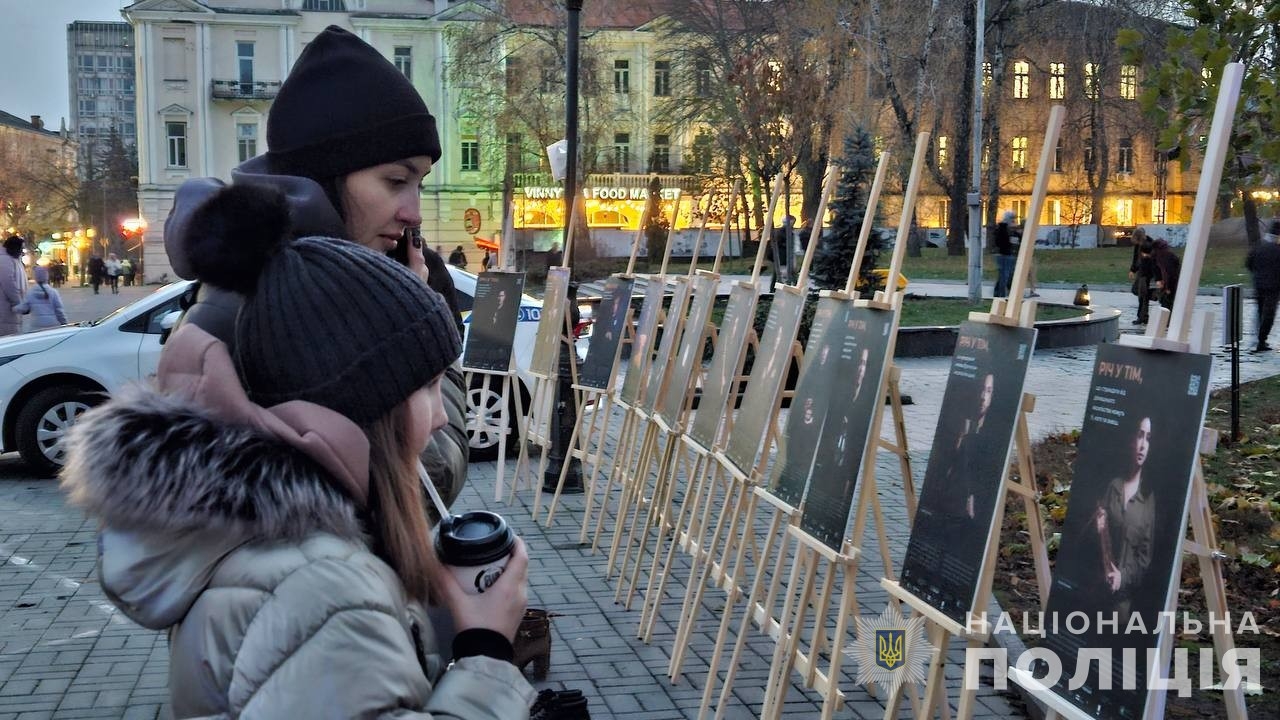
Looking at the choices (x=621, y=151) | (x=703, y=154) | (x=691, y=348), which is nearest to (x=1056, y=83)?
(x=703, y=154)

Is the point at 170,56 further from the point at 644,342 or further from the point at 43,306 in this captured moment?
the point at 644,342

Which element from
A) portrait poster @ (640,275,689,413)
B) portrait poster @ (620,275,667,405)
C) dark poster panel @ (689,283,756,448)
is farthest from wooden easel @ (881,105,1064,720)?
portrait poster @ (620,275,667,405)

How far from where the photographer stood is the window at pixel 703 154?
51469 millimetres

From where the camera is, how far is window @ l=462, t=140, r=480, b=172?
64.4 meters

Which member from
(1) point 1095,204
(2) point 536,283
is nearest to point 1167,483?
(2) point 536,283

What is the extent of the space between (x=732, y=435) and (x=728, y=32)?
4097cm

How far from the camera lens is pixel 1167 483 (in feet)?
10.0

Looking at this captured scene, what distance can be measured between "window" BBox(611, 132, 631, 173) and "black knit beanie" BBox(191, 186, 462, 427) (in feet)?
197

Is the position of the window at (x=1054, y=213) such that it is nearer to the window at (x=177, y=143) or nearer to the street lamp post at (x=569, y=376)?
the window at (x=177, y=143)

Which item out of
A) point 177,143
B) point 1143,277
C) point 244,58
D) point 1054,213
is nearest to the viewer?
point 1143,277

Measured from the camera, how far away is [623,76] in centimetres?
6322

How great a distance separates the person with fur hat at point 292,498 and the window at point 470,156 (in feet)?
208

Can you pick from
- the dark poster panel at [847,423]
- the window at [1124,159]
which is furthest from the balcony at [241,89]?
the dark poster panel at [847,423]

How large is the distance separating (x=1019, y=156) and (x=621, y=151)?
20.5 meters
